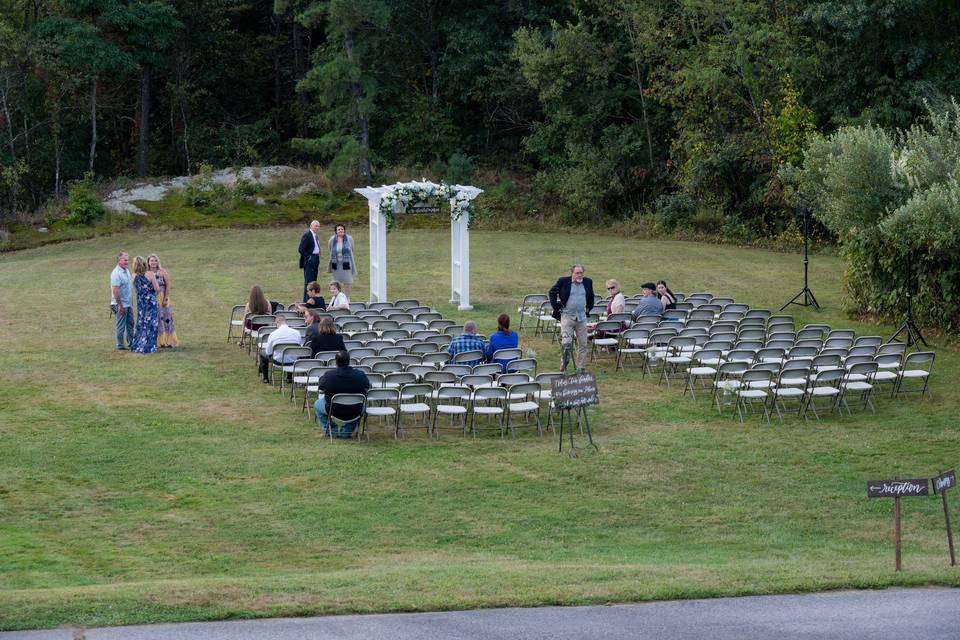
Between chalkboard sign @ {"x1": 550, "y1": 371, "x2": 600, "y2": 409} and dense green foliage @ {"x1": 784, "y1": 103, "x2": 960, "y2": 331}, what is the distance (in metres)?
9.33

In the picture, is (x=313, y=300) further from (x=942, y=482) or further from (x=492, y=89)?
(x=492, y=89)

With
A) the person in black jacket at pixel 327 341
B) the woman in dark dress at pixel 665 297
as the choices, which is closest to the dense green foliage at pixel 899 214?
the woman in dark dress at pixel 665 297

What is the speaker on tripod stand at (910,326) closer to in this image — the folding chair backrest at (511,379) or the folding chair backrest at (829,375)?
Result: the folding chair backrest at (829,375)

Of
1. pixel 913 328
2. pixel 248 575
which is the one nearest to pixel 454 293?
pixel 913 328

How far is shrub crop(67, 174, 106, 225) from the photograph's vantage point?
3800 cm

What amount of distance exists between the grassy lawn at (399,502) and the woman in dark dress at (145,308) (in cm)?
34

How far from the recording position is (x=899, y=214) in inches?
846

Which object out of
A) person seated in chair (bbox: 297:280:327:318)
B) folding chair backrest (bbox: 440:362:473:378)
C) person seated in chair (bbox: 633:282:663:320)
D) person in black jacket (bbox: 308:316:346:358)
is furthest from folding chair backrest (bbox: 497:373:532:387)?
person seated in chair (bbox: 633:282:663:320)

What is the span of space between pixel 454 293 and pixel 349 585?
15.6 m

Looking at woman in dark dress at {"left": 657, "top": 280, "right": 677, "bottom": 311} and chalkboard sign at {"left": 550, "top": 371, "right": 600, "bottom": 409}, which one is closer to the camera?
chalkboard sign at {"left": 550, "top": 371, "right": 600, "bottom": 409}

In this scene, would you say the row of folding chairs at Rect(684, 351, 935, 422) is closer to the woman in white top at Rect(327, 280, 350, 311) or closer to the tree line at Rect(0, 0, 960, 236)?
the woman in white top at Rect(327, 280, 350, 311)

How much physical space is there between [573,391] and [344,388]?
2839 millimetres

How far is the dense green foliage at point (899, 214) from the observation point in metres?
21.4

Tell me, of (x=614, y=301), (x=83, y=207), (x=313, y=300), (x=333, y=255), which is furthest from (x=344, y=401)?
(x=83, y=207)
